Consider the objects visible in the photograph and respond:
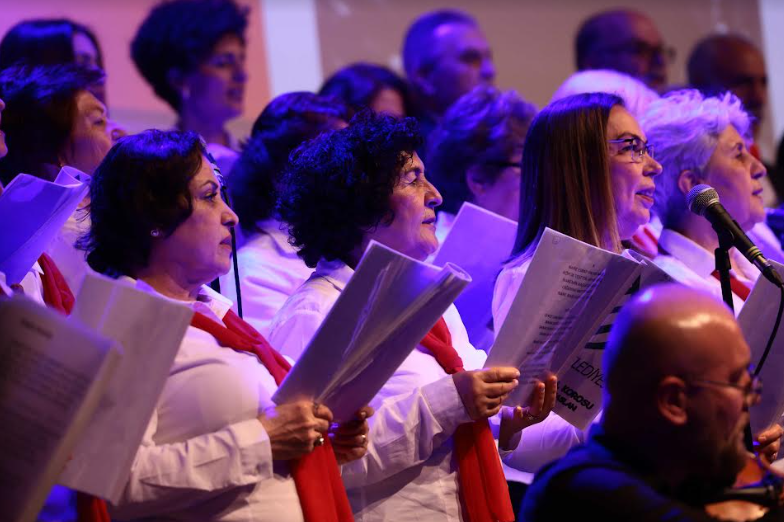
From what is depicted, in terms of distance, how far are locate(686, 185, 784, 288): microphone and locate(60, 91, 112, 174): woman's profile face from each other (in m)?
1.61

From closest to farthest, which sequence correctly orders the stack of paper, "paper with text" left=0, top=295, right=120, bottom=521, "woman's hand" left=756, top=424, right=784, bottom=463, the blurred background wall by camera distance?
"paper with text" left=0, top=295, right=120, bottom=521 → the stack of paper → "woman's hand" left=756, top=424, right=784, bottom=463 → the blurred background wall

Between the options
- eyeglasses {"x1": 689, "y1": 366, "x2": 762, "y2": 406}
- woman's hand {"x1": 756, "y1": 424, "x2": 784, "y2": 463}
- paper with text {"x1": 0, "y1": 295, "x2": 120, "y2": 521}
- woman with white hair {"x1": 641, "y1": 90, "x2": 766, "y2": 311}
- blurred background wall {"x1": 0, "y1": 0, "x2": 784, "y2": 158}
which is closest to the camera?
paper with text {"x1": 0, "y1": 295, "x2": 120, "y2": 521}

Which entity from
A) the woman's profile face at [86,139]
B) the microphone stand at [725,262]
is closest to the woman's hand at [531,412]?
the microphone stand at [725,262]

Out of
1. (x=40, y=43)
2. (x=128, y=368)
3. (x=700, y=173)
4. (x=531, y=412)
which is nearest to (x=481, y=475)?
(x=531, y=412)

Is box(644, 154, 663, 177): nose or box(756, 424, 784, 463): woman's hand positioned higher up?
box(644, 154, 663, 177): nose

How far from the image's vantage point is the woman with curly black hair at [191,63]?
4258 millimetres

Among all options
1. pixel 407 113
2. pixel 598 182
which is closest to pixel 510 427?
pixel 598 182

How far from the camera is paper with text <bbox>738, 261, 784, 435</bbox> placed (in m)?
2.85

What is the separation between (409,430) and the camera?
101 inches

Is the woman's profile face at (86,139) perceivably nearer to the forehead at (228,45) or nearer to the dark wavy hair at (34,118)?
the dark wavy hair at (34,118)

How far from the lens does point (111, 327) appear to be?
202 centimetres

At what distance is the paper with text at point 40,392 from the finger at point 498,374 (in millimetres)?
985

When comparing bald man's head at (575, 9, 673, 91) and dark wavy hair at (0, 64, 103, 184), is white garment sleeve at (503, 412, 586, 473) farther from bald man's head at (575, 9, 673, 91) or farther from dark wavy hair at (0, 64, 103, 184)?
bald man's head at (575, 9, 673, 91)

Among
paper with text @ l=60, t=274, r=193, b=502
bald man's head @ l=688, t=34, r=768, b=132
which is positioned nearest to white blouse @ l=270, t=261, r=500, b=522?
paper with text @ l=60, t=274, r=193, b=502
